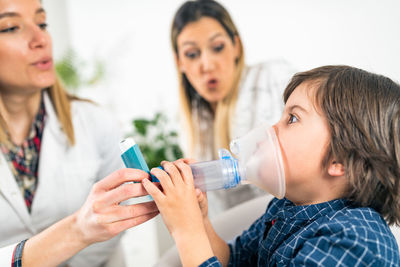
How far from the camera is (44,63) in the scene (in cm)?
114

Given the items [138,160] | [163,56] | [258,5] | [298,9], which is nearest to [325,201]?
[138,160]

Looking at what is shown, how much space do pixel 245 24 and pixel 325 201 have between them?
1.53 metres

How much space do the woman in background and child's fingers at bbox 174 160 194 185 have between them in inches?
29.4

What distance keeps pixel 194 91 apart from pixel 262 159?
3.49 ft

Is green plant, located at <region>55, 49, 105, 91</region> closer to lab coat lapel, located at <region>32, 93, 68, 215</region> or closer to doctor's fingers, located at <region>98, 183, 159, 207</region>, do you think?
lab coat lapel, located at <region>32, 93, 68, 215</region>

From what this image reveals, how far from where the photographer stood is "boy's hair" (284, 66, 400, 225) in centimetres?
73

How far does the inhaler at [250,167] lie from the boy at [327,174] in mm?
42

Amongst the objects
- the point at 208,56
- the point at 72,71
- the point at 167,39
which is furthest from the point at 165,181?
the point at 167,39

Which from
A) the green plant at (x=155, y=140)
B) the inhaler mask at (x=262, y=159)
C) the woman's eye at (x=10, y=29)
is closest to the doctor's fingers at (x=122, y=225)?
the inhaler mask at (x=262, y=159)

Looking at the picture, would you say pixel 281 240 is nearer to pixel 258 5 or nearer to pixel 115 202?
pixel 115 202

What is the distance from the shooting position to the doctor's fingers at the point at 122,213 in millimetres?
763

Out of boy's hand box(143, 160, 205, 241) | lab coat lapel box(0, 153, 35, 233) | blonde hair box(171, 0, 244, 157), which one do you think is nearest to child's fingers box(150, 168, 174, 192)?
boy's hand box(143, 160, 205, 241)

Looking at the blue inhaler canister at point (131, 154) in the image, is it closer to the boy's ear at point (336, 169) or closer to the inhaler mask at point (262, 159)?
the inhaler mask at point (262, 159)

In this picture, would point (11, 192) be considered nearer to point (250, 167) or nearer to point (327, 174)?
point (250, 167)
